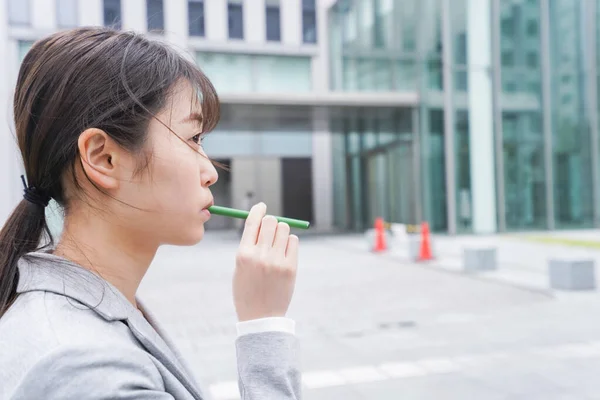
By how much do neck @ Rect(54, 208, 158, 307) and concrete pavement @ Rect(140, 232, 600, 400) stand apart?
10.4ft

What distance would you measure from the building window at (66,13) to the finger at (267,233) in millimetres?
18599

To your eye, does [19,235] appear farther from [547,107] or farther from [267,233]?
[547,107]

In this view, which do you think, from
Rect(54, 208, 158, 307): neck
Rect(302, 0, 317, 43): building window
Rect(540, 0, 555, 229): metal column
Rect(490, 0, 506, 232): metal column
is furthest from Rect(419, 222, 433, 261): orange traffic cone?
Rect(302, 0, 317, 43): building window

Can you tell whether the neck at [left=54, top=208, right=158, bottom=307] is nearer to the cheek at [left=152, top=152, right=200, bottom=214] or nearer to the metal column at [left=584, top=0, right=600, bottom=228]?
the cheek at [left=152, top=152, right=200, bottom=214]

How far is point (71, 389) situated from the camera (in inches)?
29.2

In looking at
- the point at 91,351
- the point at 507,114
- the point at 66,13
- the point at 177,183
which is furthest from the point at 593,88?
the point at 91,351

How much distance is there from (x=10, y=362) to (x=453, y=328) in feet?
18.1

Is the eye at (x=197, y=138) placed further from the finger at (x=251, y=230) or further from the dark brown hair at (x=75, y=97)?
the finger at (x=251, y=230)

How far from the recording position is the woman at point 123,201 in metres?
0.97

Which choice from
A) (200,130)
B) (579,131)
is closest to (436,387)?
(200,130)

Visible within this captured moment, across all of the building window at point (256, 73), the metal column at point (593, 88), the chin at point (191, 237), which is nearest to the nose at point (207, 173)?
the chin at point (191, 237)

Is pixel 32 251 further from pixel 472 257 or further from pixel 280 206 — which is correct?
pixel 280 206

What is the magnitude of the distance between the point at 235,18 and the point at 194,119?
2141cm

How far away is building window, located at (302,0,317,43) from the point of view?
23672mm
